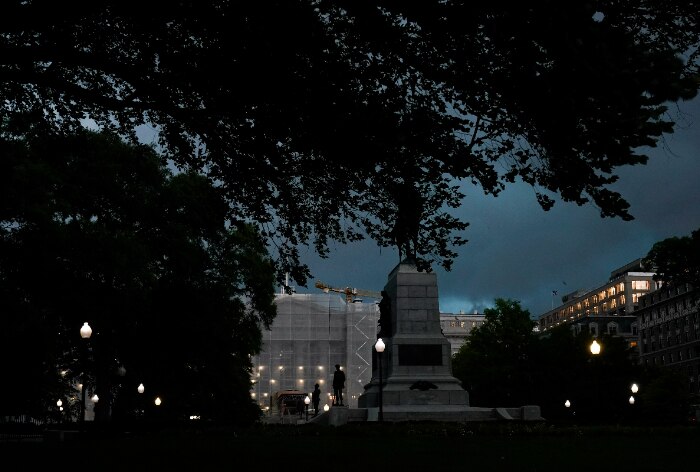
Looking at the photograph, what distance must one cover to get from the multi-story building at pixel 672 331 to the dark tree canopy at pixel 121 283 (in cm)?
7382

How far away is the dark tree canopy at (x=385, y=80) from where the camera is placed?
303 inches

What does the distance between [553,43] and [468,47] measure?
5.55 feet

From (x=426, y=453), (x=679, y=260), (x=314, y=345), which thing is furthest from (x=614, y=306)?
(x=426, y=453)

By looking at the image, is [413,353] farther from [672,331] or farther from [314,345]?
[672,331]

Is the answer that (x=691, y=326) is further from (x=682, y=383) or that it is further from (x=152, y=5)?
(x=152, y=5)

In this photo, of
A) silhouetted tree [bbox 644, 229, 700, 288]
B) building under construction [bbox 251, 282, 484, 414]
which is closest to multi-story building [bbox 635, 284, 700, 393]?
building under construction [bbox 251, 282, 484, 414]

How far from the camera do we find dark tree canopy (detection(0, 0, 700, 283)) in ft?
25.2

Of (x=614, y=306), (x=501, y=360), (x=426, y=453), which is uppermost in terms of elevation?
(x=614, y=306)

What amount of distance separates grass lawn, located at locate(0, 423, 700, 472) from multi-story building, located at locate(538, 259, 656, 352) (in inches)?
4232

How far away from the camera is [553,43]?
7332 millimetres

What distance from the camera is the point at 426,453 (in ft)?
42.5

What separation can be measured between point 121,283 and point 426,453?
27.1 meters

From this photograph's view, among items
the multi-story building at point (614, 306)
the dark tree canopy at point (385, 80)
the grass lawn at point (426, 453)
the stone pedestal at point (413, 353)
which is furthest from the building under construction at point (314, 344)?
the dark tree canopy at point (385, 80)

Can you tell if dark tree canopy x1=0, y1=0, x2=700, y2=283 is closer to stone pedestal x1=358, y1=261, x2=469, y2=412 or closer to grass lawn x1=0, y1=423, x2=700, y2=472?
grass lawn x1=0, y1=423, x2=700, y2=472
